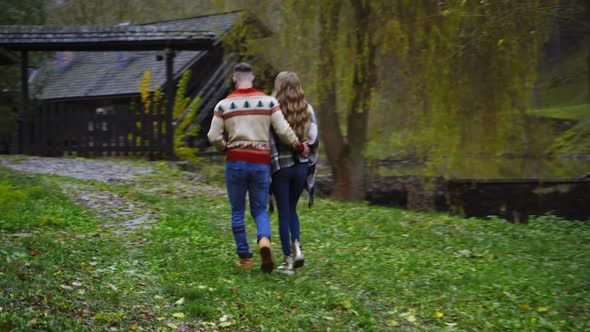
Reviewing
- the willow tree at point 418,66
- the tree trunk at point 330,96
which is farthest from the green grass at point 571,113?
the willow tree at point 418,66

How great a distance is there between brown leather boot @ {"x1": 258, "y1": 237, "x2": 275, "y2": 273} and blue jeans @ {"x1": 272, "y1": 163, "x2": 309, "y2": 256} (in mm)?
389

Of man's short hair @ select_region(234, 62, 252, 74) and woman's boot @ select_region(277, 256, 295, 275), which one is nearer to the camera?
man's short hair @ select_region(234, 62, 252, 74)

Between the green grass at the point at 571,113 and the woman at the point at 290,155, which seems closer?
the woman at the point at 290,155

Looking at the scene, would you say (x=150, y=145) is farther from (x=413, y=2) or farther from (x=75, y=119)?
(x=413, y=2)

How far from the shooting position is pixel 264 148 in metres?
7.30

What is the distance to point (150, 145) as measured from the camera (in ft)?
68.5

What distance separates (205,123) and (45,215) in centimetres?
1779

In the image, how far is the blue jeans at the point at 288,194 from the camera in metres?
7.49

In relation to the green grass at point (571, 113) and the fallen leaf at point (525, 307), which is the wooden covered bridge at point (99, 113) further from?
the fallen leaf at point (525, 307)

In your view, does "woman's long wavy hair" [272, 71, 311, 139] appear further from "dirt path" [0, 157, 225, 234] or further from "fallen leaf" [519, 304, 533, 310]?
"dirt path" [0, 157, 225, 234]

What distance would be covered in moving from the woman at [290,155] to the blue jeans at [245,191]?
0.16 meters

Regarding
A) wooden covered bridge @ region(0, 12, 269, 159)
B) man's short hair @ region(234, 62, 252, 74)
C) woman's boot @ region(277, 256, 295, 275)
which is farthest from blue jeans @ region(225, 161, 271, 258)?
wooden covered bridge @ region(0, 12, 269, 159)

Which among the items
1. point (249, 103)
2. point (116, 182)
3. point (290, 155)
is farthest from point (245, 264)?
point (116, 182)

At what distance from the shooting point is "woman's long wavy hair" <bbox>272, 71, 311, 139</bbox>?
7477mm
